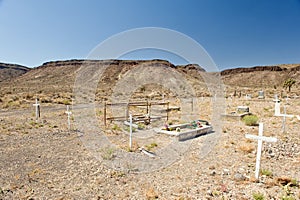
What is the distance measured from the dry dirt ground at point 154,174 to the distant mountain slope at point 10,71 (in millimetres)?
81240

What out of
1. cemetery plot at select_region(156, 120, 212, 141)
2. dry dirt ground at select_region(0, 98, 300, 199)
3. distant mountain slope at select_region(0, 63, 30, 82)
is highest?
distant mountain slope at select_region(0, 63, 30, 82)

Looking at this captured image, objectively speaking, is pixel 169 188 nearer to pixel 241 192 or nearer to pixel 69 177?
pixel 241 192

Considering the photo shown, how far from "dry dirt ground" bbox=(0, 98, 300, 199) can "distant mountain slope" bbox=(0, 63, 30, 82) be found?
81.2 metres

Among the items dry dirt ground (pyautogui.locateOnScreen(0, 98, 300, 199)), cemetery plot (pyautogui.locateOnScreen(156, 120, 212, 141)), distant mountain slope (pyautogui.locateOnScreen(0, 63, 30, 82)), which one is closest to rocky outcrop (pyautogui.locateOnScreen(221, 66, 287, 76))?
cemetery plot (pyautogui.locateOnScreen(156, 120, 212, 141))

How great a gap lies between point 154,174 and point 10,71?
95.2 m

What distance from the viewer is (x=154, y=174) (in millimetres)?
4859

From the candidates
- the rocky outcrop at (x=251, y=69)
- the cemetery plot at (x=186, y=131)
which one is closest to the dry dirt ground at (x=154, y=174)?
the cemetery plot at (x=186, y=131)

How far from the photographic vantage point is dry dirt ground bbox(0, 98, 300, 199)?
12.8 feet

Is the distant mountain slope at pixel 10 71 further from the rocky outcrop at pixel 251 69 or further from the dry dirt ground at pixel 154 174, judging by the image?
the rocky outcrop at pixel 251 69

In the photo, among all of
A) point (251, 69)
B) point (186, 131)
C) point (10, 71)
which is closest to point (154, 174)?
point (186, 131)

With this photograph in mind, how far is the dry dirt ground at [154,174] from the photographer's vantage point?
3.90m

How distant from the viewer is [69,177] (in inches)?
182

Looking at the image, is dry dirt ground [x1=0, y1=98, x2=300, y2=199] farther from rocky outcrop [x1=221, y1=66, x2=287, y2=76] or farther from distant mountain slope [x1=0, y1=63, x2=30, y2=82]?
rocky outcrop [x1=221, y1=66, x2=287, y2=76]

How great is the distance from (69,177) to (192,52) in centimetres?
721
